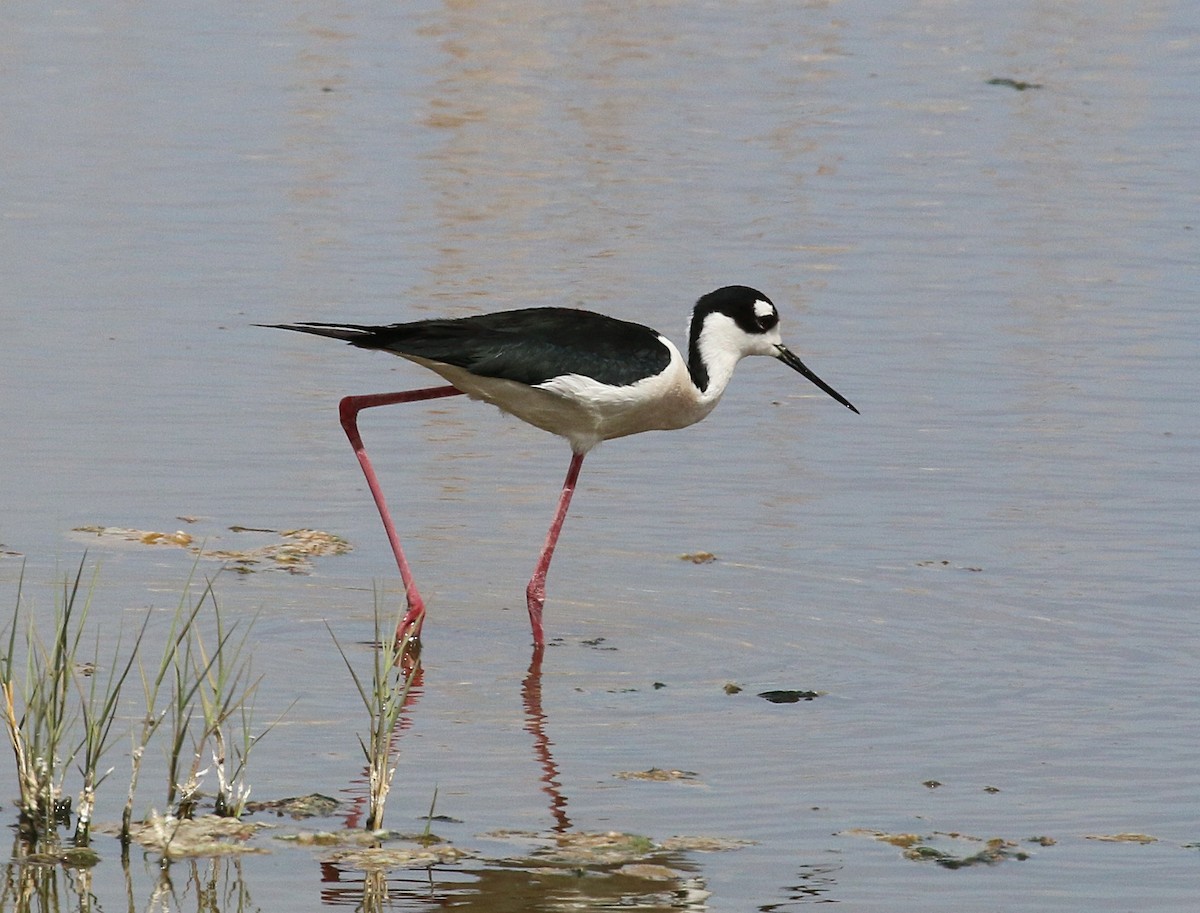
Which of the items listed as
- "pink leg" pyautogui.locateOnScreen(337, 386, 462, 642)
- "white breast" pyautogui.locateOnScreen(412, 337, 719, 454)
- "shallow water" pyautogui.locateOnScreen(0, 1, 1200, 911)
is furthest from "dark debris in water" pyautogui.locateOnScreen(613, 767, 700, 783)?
"white breast" pyautogui.locateOnScreen(412, 337, 719, 454)

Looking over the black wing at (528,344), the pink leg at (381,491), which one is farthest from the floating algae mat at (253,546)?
the black wing at (528,344)

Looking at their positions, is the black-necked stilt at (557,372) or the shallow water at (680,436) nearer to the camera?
the shallow water at (680,436)

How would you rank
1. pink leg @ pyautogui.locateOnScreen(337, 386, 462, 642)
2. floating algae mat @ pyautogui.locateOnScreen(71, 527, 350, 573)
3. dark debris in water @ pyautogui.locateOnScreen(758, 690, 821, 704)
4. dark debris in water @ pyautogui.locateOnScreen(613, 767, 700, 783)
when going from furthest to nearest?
floating algae mat @ pyautogui.locateOnScreen(71, 527, 350, 573) → pink leg @ pyautogui.locateOnScreen(337, 386, 462, 642) → dark debris in water @ pyautogui.locateOnScreen(758, 690, 821, 704) → dark debris in water @ pyautogui.locateOnScreen(613, 767, 700, 783)

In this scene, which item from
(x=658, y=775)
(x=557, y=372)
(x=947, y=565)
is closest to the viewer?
(x=658, y=775)

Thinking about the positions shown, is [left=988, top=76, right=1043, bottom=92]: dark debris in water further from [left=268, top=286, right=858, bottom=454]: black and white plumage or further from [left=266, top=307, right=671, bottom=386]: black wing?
[left=266, top=307, right=671, bottom=386]: black wing

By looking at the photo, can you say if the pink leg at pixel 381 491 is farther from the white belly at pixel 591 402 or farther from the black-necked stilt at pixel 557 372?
the white belly at pixel 591 402

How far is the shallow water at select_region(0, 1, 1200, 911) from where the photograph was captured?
6473mm

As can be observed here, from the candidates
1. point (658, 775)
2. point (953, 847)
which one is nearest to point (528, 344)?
point (658, 775)

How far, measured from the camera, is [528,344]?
8.21 metres

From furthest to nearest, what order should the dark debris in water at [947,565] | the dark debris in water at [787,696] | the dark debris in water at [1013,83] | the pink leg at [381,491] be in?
the dark debris in water at [1013,83], the dark debris in water at [947,565], the pink leg at [381,491], the dark debris in water at [787,696]

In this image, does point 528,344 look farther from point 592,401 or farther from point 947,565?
point 947,565

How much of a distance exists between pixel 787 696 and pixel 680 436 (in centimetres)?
377

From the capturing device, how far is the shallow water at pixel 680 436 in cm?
647

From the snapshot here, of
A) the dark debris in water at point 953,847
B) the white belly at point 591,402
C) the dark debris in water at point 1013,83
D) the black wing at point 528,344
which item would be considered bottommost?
the dark debris in water at point 953,847
